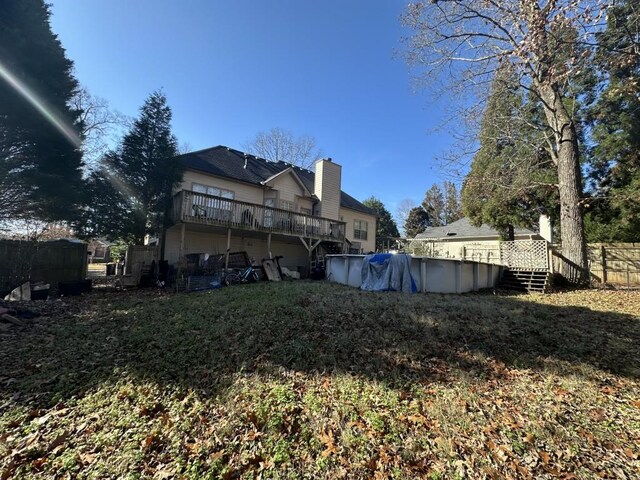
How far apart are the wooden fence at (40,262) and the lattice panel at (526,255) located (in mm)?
19050

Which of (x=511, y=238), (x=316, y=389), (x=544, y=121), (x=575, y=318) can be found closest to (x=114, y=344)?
(x=316, y=389)

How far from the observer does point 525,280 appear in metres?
12.7

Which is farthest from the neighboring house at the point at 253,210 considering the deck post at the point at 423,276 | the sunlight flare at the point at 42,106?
the deck post at the point at 423,276

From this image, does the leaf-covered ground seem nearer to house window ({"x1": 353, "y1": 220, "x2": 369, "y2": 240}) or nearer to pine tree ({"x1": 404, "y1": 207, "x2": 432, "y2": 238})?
house window ({"x1": 353, "y1": 220, "x2": 369, "y2": 240})

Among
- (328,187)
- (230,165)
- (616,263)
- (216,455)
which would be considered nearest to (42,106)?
(230,165)

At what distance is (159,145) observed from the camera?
45.8 feet

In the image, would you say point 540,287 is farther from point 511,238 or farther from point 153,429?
point 153,429

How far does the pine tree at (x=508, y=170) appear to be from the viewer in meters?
13.3

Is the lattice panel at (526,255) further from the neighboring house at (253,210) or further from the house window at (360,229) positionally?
the house window at (360,229)

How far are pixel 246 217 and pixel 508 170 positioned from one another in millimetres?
13942

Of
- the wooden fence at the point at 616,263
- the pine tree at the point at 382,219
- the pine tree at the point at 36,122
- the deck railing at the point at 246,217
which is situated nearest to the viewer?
the pine tree at the point at 36,122

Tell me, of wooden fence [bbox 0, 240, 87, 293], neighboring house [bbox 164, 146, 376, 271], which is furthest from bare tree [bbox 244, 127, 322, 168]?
wooden fence [bbox 0, 240, 87, 293]

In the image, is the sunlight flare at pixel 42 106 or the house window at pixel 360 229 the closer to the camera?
the sunlight flare at pixel 42 106

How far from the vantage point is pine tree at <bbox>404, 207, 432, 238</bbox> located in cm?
4585
